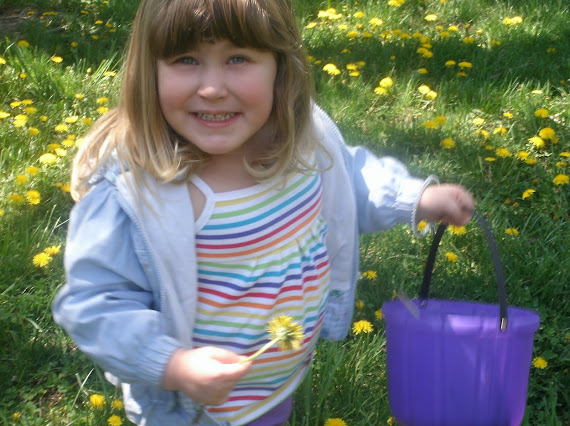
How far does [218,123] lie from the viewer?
1.49 meters

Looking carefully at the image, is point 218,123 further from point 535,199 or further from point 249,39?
point 535,199

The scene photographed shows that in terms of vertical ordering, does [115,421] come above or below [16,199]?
below

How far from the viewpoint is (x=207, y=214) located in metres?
1.52

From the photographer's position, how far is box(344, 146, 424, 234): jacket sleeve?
1777 mm

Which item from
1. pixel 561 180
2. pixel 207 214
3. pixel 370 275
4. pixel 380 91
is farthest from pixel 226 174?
pixel 380 91

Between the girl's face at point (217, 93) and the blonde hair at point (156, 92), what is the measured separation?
26mm

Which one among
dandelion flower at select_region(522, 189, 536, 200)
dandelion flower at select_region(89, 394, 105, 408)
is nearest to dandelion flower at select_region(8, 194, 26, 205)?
dandelion flower at select_region(89, 394, 105, 408)

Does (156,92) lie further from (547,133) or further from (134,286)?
(547,133)

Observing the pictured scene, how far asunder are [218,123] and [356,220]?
46cm

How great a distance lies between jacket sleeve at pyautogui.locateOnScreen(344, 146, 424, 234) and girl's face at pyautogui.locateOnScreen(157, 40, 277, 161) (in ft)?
1.23

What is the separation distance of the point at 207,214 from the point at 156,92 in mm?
251

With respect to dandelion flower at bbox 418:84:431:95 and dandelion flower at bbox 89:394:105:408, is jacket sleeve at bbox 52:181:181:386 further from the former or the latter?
dandelion flower at bbox 418:84:431:95

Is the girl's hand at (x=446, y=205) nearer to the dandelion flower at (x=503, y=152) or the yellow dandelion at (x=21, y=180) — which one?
the dandelion flower at (x=503, y=152)

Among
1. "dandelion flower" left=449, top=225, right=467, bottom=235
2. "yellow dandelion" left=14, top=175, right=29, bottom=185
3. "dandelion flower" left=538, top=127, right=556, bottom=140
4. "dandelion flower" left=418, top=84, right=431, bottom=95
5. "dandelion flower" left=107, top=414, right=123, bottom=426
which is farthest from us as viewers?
"dandelion flower" left=418, top=84, right=431, bottom=95
